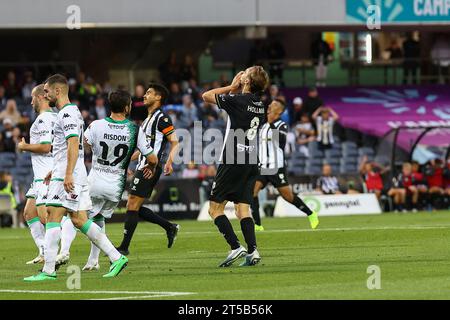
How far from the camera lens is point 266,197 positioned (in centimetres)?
3341

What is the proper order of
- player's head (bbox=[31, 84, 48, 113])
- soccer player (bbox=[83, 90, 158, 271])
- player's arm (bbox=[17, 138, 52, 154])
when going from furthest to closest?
player's head (bbox=[31, 84, 48, 113]), player's arm (bbox=[17, 138, 52, 154]), soccer player (bbox=[83, 90, 158, 271])

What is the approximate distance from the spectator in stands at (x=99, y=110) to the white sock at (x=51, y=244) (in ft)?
70.7

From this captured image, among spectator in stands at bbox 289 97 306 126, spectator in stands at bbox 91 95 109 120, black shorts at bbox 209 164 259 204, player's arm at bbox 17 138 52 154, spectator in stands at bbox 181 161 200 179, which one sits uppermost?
player's arm at bbox 17 138 52 154

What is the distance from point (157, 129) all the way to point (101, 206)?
322cm

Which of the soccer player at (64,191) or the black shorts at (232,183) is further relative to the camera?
the black shorts at (232,183)

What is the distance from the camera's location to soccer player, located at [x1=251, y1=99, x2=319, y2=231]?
81.1ft

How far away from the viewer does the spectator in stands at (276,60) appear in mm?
41219

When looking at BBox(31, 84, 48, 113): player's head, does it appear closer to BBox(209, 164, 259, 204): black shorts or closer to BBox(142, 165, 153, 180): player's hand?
BBox(142, 165, 153, 180): player's hand

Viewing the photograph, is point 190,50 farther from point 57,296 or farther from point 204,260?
point 57,296

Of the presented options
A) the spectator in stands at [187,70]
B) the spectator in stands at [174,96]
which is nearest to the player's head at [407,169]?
the spectator in stands at [174,96]

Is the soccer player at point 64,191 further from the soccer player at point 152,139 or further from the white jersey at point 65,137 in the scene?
the soccer player at point 152,139

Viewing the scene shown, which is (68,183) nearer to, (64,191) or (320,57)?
(64,191)

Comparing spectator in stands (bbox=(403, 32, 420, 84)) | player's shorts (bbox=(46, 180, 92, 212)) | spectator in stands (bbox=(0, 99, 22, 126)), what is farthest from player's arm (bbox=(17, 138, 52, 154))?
spectator in stands (bbox=(403, 32, 420, 84))

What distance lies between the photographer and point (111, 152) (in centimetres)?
1590
